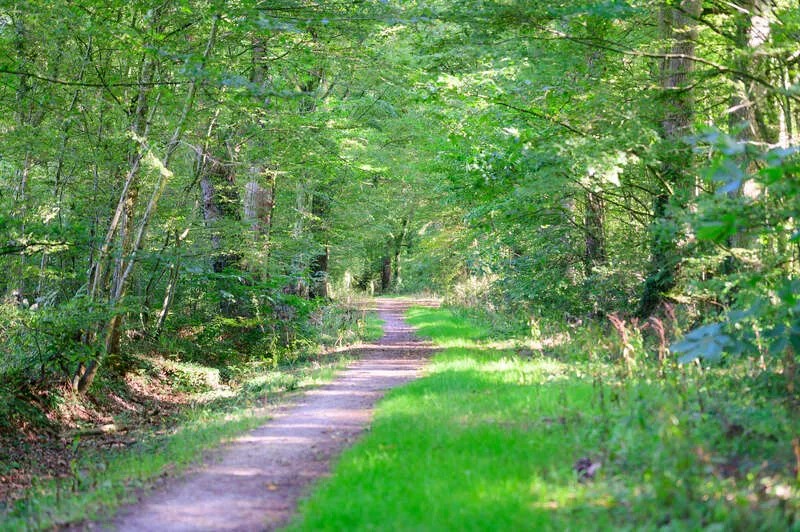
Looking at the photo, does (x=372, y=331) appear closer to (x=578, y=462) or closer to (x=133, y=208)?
(x=133, y=208)

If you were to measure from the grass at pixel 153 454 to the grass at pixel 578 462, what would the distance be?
1.99m

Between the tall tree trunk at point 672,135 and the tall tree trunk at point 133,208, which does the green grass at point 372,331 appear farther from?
the tall tree trunk at point 672,135

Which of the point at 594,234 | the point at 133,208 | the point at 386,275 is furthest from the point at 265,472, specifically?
the point at 386,275

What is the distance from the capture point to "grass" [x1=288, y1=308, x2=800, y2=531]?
4.49 meters

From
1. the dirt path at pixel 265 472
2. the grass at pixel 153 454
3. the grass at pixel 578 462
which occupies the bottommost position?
the grass at pixel 153 454

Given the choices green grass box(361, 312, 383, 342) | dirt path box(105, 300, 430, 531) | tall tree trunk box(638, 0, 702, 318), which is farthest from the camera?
green grass box(361, 312, 383, 342)

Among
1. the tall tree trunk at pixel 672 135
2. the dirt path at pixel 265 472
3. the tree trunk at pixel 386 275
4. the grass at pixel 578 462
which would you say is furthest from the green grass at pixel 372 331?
the tree trunk at pixel 386 275

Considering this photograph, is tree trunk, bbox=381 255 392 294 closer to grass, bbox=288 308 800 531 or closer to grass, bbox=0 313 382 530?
grass, bbox=0 313 382 530

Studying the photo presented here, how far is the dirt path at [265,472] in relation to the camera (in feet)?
17.7

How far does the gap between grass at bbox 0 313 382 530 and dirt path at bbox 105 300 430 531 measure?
0.40m

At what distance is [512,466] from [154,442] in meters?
6.21

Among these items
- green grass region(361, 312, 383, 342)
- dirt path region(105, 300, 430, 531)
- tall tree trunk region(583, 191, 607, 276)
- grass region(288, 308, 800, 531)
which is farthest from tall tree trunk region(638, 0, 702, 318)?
green grass region(361, 312, 383, 342)

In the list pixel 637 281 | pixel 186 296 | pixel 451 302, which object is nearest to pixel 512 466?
pixel 637 281

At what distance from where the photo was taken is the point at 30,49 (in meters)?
12.0
